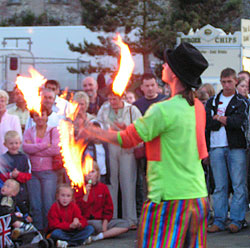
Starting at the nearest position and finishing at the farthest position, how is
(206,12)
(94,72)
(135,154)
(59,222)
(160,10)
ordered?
1. (59,222)
2. (135,154)
3. (94,72)
4. (160,10)
5. (206,12)

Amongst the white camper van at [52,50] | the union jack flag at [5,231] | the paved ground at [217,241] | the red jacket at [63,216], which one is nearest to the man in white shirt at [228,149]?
the paved ground at [217,241]

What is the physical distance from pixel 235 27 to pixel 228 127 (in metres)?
23.5

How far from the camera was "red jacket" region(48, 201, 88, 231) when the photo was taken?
6.53 meters

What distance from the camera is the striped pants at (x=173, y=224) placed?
342cm

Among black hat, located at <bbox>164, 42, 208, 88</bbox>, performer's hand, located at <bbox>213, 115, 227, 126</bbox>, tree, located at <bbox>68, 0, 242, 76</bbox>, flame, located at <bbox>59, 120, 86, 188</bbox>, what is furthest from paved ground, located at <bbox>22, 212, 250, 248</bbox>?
tree, located at <bbox>68, 0, 242, 76</bbox>

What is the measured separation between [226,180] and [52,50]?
16.9m

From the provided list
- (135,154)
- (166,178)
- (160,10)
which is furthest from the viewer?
(160,10)

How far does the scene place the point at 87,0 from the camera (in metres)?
24.2

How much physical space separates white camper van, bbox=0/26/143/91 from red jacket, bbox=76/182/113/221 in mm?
14113

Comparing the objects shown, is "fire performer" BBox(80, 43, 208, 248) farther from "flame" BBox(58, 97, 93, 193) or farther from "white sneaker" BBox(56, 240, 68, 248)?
"white sneaker" BBox(56, 240, 68, 248)

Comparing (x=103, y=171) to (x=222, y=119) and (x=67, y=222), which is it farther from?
(x=222, y=119)

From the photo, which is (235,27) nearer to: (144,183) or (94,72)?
(94,72)

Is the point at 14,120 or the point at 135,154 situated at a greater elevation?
the point at 14,120

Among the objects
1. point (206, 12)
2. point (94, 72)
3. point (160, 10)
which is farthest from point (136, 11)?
point (206, 12)
